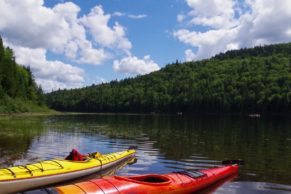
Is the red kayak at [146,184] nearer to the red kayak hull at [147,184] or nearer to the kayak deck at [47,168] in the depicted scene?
the red kayak hull at [147,184]

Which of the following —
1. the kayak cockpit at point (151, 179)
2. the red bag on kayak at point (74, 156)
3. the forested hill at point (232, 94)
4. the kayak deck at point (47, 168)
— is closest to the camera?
the kayak cockpit at point (151, 179)

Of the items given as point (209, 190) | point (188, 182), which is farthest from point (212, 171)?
point (188, 182)

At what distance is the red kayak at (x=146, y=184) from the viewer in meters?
14.4

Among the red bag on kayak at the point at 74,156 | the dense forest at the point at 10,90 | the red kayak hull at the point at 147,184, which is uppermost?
the dense forest at the point at 10,90

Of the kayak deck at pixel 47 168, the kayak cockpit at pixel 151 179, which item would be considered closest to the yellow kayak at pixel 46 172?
the kayak deck at pixel 47 168

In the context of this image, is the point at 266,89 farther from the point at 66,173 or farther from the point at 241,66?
the point at 66,173

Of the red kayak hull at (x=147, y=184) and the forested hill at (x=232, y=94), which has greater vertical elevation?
the forested hill at (x=232, y=94)

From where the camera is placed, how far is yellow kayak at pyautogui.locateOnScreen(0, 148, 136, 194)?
55.0ft

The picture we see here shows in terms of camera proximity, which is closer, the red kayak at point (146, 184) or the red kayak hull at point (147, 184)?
the red kayak at point (146, 184)

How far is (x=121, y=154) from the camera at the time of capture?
26.6m

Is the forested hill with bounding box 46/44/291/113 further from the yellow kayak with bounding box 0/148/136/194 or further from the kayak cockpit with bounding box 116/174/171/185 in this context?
the kayak cockpit with bounding box 116/174/171/185

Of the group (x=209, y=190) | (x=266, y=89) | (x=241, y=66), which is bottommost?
(x=209, y=190)

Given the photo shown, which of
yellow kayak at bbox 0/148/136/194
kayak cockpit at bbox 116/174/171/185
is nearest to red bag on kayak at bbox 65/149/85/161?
yellow kayak at bbox 0/148/136/194

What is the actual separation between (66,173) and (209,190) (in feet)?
23.3
